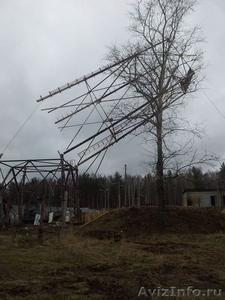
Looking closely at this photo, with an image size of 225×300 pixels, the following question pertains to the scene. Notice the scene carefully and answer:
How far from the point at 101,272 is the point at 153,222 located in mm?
11690

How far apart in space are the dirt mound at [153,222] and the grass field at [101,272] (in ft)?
19.6

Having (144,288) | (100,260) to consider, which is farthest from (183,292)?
(100,260)

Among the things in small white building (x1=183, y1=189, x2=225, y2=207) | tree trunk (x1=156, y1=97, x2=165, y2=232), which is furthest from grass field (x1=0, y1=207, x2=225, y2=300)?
small white building (x1=183, y1=189, x2=225, y2=207)

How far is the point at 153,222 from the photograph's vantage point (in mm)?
19406

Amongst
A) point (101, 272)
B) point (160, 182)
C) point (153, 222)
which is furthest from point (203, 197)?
point (101, 272)

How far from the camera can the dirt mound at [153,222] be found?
60.6 feet

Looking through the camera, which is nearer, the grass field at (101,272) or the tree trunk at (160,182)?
the grass field at (101,272)

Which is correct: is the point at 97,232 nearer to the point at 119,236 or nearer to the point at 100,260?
the point at 119,236

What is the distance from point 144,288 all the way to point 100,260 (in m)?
3.22

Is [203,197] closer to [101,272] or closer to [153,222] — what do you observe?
[153,222]

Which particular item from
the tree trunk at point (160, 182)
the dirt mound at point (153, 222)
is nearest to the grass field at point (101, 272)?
the tree trunk at point (160, 182)

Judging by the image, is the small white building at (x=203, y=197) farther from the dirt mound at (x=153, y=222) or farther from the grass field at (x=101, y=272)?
the grass field at (x=101, y=272)

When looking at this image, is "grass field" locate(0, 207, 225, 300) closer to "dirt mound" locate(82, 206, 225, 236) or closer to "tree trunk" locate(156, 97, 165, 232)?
"tree trunk" locate(156, 97, 165, 232)

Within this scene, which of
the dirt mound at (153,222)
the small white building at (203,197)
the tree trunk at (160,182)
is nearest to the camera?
the tree trunk at (160,182)
